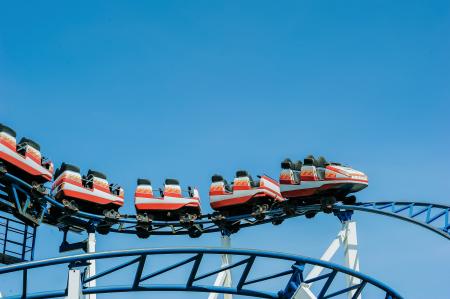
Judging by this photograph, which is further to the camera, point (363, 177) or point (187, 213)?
point (187, 213)

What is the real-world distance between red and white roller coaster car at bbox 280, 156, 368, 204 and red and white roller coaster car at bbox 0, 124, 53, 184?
16.2ft

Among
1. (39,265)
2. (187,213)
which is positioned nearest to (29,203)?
(187,213)

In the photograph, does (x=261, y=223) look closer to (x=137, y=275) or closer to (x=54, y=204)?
(x=54, y=204)

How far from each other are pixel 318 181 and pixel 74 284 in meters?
8.10

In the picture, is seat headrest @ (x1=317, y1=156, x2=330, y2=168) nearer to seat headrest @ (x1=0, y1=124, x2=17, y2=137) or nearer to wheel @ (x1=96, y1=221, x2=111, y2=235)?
wheel @ (x1=96, y1=221, x2=111, y2=235)

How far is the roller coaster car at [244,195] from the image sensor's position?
16531 millimetres

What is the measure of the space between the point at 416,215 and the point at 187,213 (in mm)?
5034

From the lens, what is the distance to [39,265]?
8.27m

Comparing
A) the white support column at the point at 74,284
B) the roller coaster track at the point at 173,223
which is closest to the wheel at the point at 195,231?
the roller coaster track at the point at 173,223

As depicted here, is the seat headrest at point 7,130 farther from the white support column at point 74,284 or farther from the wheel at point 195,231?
the white support column at point 74,284

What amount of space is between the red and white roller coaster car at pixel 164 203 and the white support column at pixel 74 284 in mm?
8349

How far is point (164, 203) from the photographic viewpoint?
655 inches

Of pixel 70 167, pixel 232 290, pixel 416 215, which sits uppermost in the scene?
pixel 70 167

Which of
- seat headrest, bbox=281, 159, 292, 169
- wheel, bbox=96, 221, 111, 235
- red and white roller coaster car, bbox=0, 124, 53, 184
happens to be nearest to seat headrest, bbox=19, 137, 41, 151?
red and white roller coaster car, bbox=0, 124, 53, 184
